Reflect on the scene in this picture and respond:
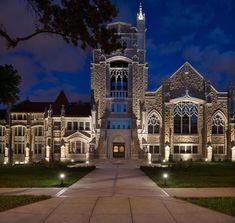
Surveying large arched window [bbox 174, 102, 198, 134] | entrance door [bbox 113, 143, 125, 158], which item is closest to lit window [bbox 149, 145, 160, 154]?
large arched window [bbox 174, 102, 198, 134]

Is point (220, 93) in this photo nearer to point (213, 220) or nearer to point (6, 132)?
point (6, 132)

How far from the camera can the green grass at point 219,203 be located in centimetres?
1486

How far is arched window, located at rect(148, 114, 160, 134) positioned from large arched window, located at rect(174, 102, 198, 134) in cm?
241

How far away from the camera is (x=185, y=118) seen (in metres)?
58.0

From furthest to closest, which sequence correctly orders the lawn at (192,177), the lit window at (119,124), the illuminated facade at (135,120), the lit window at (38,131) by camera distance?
the lit window at (38,131)
the lit window at (119,124)
the illuminated facade at (135,120)
the lawn at (192,177)

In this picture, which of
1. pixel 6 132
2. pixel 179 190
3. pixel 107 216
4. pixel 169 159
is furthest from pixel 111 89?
pixel 107 216

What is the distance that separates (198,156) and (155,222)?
1798 inches

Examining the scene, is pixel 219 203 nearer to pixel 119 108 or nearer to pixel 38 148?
pixel 119 108

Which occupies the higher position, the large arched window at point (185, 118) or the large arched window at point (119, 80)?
the large arched window at point (119, 80)

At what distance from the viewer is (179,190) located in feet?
70.4

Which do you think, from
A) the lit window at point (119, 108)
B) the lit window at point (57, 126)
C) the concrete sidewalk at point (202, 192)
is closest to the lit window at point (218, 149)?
the lit window at point (119, 108)

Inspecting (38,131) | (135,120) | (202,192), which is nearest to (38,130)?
(38,131)

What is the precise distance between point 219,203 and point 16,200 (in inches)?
313

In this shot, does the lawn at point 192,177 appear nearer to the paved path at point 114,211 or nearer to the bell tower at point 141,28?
the paved path at point 114,211
